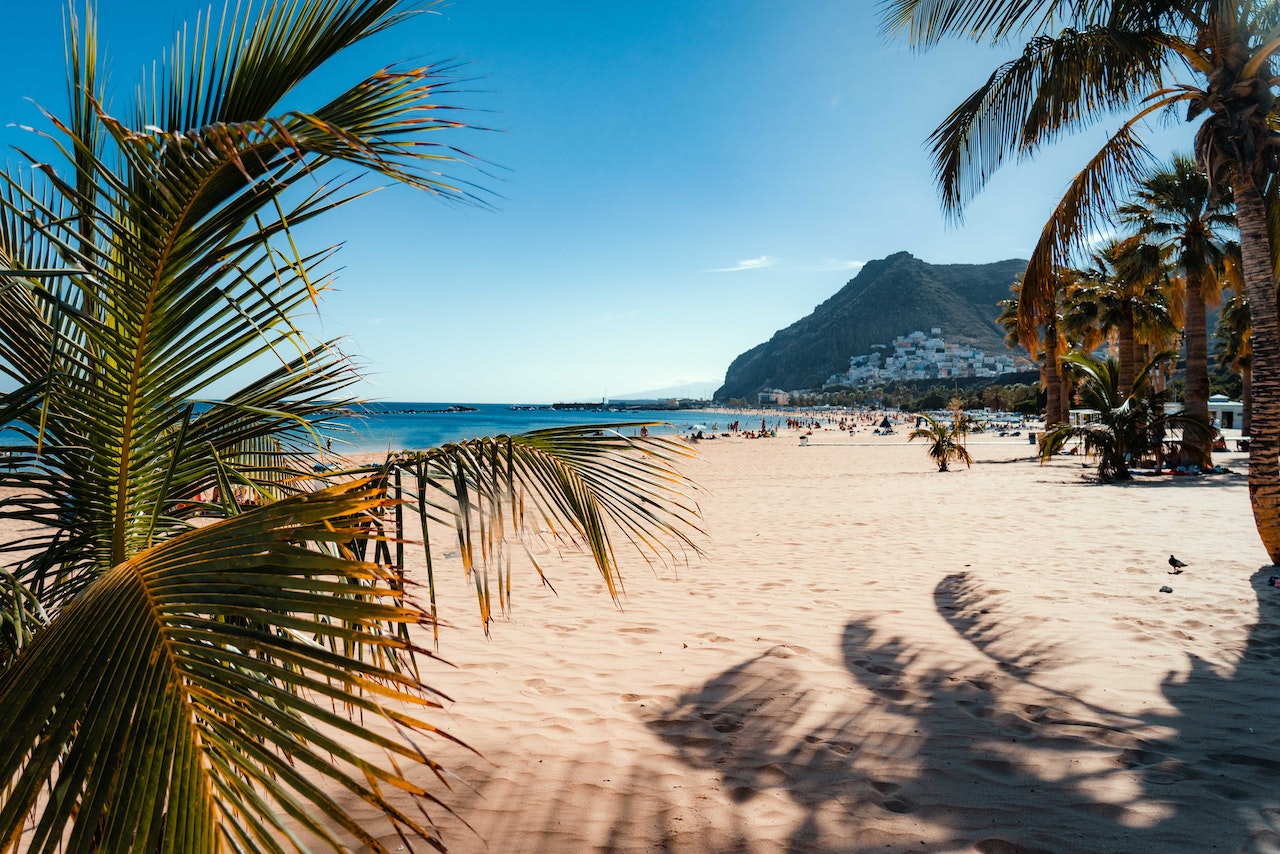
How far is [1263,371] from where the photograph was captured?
556 cm

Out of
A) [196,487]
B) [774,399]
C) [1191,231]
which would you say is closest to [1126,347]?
[1191,231]

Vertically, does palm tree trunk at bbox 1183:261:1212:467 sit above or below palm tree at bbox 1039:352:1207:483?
above

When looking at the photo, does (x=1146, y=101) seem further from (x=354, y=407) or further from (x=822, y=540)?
(x=354, y=407)

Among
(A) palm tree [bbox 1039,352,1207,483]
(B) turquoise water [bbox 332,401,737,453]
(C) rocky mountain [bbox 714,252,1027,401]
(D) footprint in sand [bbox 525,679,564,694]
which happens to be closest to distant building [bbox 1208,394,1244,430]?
(A) palm tree [bbox 1039,352,1207,483]

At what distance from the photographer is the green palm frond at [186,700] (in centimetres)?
88

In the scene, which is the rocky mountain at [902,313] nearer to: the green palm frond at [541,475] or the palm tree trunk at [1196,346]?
the palm tree trunk at [1196,346]

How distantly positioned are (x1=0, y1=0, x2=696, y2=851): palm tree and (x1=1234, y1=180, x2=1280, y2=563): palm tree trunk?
629 centimetres

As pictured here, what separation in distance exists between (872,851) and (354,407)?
8.51ft

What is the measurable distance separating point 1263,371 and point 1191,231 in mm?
11255

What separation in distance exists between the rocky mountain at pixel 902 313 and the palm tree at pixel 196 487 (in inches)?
6717

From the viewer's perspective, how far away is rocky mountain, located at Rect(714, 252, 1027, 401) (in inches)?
6329

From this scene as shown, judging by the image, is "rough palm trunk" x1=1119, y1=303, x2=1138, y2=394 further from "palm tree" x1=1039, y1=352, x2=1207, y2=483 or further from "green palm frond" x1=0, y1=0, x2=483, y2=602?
"green palm frond" x1=0, y1=0, x2=483, y2=602

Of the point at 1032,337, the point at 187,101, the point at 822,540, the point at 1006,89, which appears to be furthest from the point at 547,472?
the point at 1032,337

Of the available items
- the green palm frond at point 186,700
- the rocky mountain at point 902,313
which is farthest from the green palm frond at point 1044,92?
the rocky mountain at point 902,313
